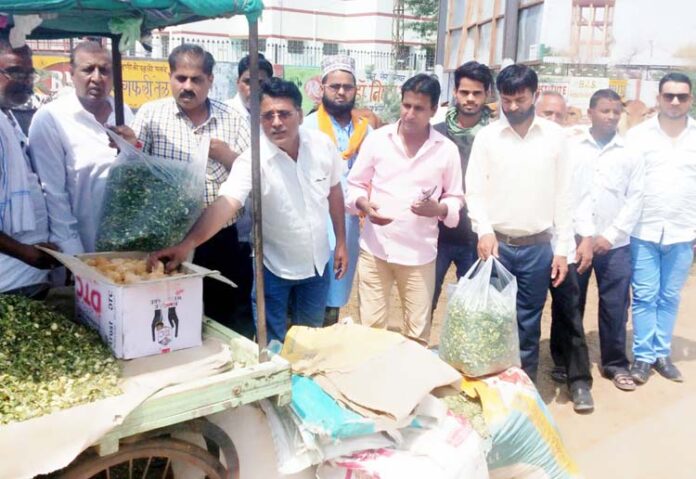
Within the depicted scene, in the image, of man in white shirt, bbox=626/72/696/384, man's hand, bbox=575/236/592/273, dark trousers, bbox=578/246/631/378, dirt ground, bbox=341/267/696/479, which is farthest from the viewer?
man in white shirt, bbox=626/72/696/384

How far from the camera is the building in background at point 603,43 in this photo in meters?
10.5

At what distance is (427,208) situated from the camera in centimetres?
331

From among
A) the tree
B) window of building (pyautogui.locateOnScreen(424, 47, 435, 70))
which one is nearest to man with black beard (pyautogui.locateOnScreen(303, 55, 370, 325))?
the tree

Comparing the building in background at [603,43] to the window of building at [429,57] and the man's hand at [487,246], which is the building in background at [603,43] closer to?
the man's hand at [487,246]

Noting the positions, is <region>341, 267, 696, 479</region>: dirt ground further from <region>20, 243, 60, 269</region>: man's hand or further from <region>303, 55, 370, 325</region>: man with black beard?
<region>20, 243, 60, 269</region>: man's hand

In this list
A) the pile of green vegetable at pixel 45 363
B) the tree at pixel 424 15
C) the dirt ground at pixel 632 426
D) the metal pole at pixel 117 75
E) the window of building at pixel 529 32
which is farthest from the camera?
the tree at pixel 424 15

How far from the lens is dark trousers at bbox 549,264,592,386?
3980 mm

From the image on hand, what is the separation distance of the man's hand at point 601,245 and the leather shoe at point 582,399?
0.85 m

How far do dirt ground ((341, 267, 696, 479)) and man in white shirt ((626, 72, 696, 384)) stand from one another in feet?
0.66

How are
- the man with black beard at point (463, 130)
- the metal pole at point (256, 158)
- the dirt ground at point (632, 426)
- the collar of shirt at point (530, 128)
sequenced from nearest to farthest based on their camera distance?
1. the metal pole at point (256, 158)
2. the dirt ground at point (632, 426)
3. the collar of shirt at point (530, 128)
4. the man with black beard at point (463, 130)

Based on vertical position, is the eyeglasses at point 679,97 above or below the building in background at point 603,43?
below

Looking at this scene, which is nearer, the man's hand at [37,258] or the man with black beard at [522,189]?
the man's hand at [37,258]

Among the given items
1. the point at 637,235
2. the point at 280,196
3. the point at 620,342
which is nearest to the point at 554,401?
the point at 620,342

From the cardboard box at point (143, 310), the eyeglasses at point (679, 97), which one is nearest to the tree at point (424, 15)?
the eyeglasses at point (679, 97)
